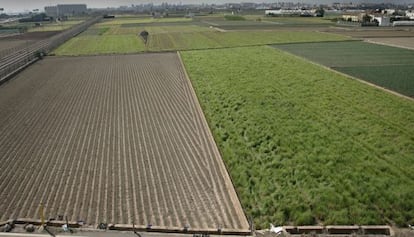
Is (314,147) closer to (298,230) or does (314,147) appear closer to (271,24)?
(298,230)

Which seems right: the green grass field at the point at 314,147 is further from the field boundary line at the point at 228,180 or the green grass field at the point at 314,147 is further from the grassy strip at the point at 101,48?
the grassy strip at the point at 101,48

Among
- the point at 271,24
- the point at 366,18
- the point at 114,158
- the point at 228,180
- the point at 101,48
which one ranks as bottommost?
the point at 228,180

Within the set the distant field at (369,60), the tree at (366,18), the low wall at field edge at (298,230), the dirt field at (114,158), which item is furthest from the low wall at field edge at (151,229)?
the tree at (366,18)

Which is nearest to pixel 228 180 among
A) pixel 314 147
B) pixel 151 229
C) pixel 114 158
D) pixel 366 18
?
pixel 151 229

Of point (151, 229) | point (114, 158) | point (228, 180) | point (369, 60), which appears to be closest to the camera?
point (151, 229)

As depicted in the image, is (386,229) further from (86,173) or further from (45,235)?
(86,173)

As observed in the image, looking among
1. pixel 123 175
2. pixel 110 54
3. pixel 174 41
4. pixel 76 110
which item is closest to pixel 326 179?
pixel 123 175
